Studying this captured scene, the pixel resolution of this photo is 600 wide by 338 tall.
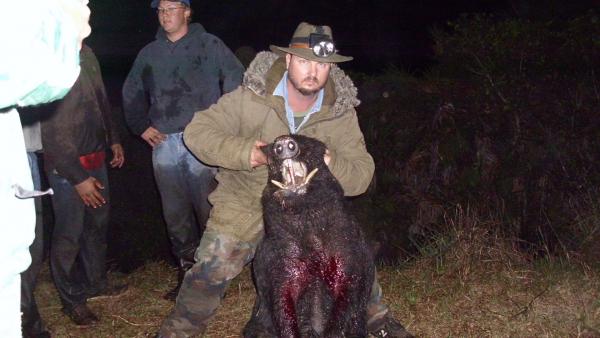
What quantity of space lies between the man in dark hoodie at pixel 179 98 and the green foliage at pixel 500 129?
3.73 metres

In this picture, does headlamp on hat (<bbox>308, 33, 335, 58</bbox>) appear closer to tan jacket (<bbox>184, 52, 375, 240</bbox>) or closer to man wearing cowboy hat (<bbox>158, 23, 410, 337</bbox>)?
man wearing cowboy hat (<bbox>158, 23, 410, 337</bbox>)

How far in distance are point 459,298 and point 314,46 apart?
251 cm

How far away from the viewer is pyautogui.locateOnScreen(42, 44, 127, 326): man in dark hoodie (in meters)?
4.68

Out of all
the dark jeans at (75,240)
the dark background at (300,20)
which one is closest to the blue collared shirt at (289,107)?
the dark jeans at (75,240)

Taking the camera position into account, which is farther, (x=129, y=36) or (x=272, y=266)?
(x=129, y=36)

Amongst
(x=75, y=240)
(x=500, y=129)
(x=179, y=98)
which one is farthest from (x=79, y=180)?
(x=500, y=129)

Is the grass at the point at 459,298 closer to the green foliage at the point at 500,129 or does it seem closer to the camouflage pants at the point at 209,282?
the camouflage pants at the point at 209,282

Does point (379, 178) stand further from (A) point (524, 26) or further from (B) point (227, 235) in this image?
(B) point (227, 235)

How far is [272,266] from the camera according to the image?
355cm

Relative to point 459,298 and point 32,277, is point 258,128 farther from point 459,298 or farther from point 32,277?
point 459,298

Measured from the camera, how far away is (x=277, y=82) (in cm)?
414

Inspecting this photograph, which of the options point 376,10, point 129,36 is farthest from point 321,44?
point 129,36

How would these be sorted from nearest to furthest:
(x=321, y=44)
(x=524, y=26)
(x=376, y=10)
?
(x=321, y=44) → (x=524, y=26) → (x=376, y=10)

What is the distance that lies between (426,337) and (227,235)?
64.3 inches
